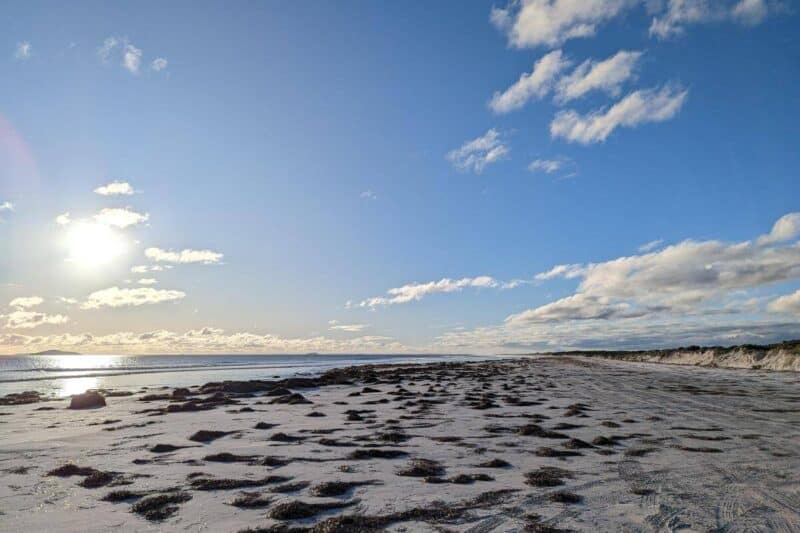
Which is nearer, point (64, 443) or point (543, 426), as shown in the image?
point (64, 443)

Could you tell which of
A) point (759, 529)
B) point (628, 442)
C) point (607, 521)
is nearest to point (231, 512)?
point (607, 521)

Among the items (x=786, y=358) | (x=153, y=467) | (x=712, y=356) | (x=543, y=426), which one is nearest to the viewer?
(x=153, y=467)

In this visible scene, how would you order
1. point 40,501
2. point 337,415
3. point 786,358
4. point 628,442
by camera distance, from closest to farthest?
point 40,501 → point 628,442 → point 337,415 → point 786,358

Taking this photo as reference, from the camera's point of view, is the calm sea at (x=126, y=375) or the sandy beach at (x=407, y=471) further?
the calm sea at (x=126, y=375)

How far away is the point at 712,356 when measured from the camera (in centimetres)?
6231

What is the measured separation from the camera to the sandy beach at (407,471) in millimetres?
6469

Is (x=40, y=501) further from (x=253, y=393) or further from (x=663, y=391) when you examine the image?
(x=663, y=391)

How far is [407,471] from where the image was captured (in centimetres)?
891

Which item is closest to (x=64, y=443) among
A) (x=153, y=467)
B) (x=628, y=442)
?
(x=153, y=467)

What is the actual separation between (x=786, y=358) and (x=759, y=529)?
5238cm

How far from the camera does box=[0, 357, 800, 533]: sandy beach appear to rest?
255 inches

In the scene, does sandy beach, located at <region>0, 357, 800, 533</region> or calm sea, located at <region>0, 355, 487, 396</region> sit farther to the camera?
calm sea, located at <region>0, 355, 487, 396</region>

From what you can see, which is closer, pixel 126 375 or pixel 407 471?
pixel 407 471

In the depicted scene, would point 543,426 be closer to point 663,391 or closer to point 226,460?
point 226,460
